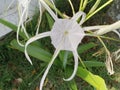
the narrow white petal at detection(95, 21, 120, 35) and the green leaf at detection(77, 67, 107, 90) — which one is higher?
the narrow white petal at detection(95, 21, 120, 35)

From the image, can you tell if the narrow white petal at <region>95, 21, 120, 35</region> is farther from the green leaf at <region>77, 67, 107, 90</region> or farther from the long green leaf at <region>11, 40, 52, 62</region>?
the long green leaf at <region>11, 40, 52, 62</region>

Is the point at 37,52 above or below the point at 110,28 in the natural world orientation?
below

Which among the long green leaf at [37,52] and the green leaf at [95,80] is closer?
the green leaf at [95,80]

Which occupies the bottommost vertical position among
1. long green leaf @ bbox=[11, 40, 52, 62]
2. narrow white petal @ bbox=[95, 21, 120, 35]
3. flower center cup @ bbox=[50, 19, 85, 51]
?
long green leaf @ bbox=[11, 40, 52, 62]

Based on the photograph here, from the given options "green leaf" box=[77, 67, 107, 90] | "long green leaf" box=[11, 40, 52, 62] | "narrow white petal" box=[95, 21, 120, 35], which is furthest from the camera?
"long green leaf" box=[11, 40, 52, 62]

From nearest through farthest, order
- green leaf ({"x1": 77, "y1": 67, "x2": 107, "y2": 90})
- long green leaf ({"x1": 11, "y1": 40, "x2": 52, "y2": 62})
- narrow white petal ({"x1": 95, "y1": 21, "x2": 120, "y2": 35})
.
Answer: narrow white petal ({"x1": 95, "y1": 21, "x2": 120, "y2": 35})
green leaf ({"x1": 77, "y1": 67, "x2": 107, "y2": 90})
long green leaf ({"x1": 11, "y1": 40, "x2": 52, "y2": 62})

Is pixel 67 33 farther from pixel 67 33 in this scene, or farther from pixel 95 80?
pixel 95 80

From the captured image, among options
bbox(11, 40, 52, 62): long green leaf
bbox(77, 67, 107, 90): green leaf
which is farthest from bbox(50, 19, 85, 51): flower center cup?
bbox(11, 40, 52, 62): long green leaf

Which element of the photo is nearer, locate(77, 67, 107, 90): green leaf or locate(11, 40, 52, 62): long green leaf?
locate(77, 67, 107, 90): green leaf

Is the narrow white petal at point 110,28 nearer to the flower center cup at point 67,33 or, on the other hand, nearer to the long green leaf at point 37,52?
the flower center cup at point 67,33

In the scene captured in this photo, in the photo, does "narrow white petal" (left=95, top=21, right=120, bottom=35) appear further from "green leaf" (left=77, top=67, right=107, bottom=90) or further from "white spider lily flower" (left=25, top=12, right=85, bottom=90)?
"green leaf" (left=77, top=67, right=107, bottom=90)

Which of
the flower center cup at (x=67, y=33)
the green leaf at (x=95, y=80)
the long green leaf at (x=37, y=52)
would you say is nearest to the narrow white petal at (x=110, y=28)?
the flower center cup at (x=67, y=33)

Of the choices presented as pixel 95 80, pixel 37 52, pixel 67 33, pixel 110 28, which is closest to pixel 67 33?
pixel 67 33
